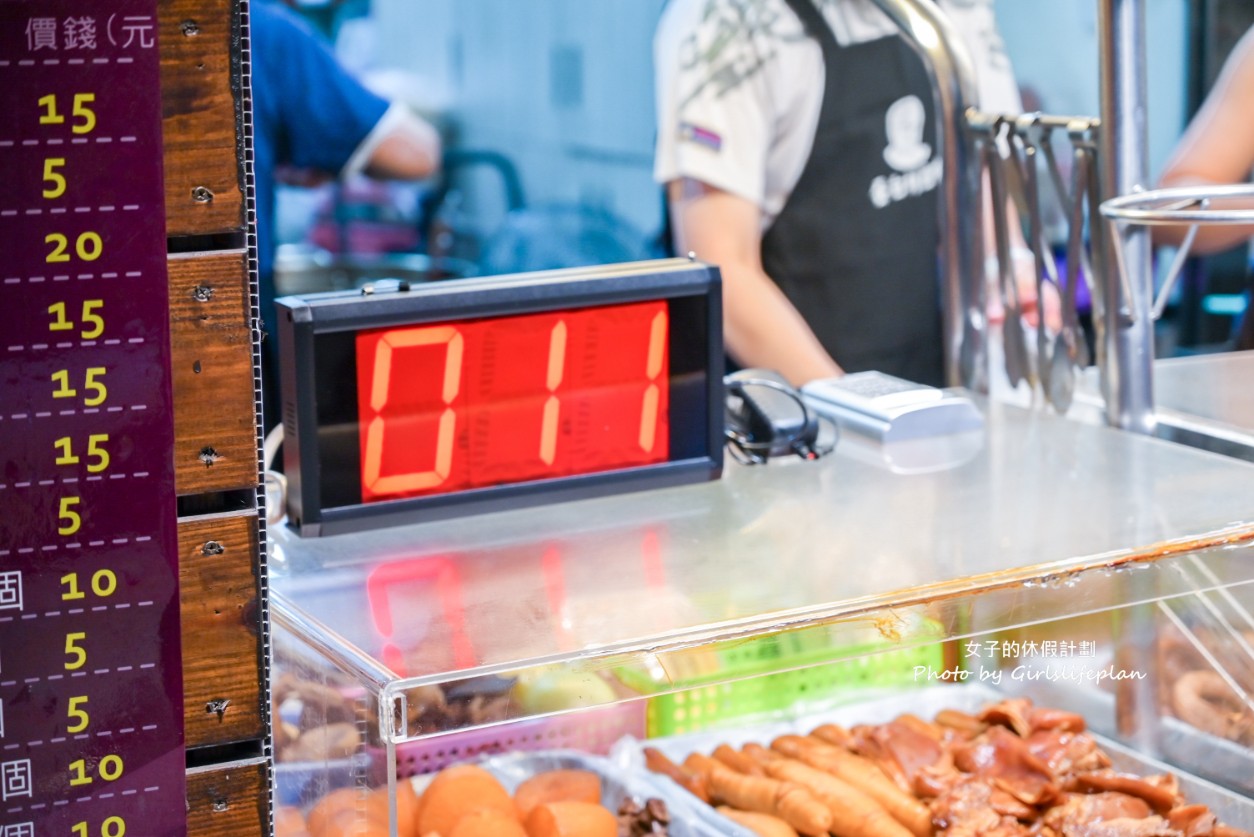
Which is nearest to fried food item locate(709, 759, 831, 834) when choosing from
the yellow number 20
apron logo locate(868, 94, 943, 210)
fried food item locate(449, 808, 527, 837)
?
fried food item locate(449, 808, 527, 837)

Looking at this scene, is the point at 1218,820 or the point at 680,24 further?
the point at 680,24

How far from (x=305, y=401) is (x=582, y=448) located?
27cm

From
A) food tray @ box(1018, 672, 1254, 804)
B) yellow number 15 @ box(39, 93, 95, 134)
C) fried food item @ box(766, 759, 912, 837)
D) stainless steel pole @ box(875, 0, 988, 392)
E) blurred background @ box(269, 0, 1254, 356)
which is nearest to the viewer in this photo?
yellow number 15 @ box(39, 93, 95, 134)

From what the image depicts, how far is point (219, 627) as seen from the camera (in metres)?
0.81

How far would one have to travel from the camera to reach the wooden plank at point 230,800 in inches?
31.8

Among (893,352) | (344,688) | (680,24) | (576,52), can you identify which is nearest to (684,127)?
(680,24)

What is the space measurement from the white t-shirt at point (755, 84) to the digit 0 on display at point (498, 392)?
140 centimetres

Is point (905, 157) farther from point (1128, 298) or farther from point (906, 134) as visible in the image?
point (1128, 298)

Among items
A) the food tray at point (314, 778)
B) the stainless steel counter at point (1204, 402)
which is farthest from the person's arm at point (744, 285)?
the food tray at point (314, 778)

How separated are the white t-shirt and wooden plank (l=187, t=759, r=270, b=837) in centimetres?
200

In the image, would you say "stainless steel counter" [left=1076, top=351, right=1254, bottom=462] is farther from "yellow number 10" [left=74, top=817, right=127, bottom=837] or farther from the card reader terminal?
"yellow number 10" [left=74, top=817, right=127, bottom=837]

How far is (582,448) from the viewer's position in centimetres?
132

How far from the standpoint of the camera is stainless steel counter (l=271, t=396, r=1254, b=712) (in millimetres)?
1001

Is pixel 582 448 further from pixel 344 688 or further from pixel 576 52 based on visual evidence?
pixel 576 52
